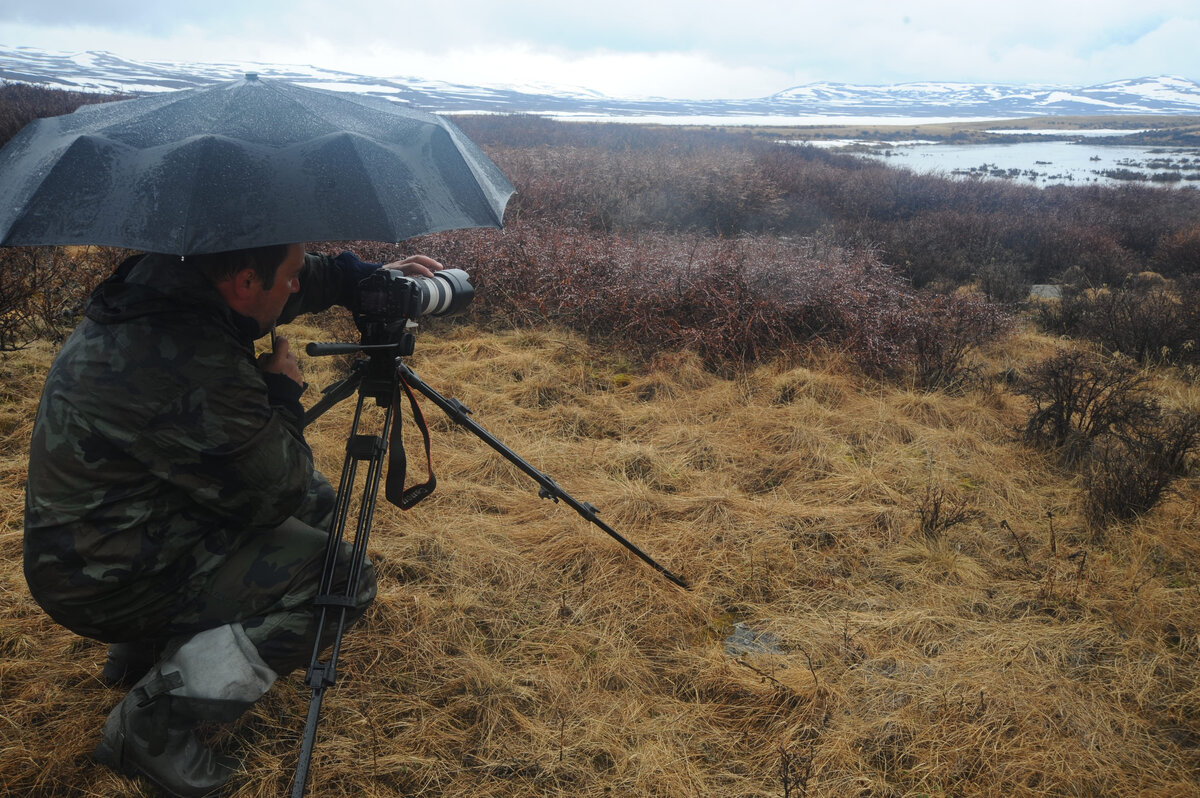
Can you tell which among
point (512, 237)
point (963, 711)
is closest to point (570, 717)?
point (963, 711)

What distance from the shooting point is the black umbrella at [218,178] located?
143 centimetres

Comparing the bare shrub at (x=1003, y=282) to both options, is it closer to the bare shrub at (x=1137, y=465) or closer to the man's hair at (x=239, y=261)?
the bare shrub at (x=1137, y=465)

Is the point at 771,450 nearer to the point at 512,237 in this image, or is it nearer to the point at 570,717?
the point at 570,717

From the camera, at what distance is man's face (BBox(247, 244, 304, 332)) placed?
1.74 metres

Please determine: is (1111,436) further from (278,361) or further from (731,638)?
(278,361)

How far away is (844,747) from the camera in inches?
77.7

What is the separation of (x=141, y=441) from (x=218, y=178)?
658 millimetres

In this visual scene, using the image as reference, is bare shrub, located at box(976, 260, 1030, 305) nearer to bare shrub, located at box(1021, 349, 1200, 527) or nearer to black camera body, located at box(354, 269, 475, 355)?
bare shrub, located at box(1021, 349, 1200, 527)

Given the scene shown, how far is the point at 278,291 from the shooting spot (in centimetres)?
179

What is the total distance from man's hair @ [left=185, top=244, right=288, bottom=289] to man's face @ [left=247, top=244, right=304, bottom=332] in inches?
0.8

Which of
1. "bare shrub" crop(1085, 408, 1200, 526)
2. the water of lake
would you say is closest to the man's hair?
"bare shrub" crop(1085, 408, 1200, 526)

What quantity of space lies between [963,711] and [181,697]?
233 centimetres

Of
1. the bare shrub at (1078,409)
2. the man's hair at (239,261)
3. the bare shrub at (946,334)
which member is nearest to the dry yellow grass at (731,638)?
the bare shrub at (1078,409)

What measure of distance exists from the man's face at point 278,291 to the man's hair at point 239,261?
0.02 m
